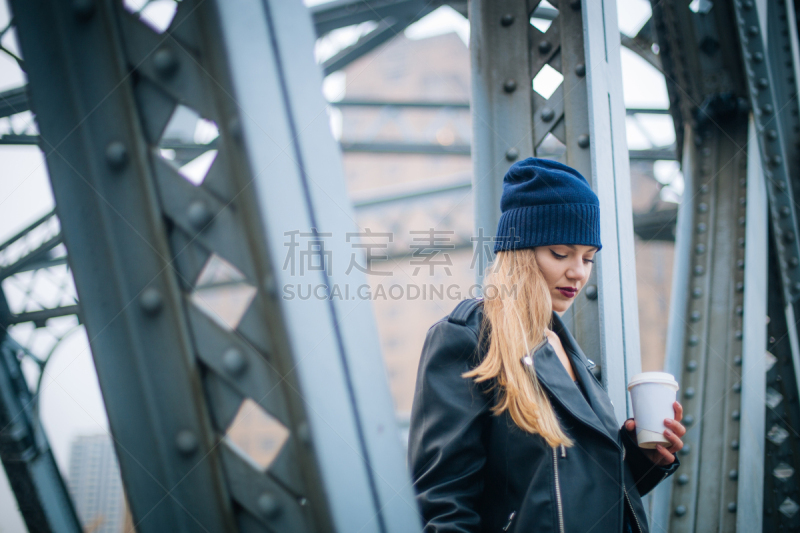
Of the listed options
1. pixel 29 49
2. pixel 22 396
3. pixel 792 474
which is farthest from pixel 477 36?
pixel 22 396

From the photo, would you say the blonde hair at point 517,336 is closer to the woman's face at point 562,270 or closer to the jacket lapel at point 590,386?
the woman's face at point 562,270

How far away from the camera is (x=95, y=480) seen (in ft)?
11.4

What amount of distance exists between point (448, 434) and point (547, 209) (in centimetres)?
60

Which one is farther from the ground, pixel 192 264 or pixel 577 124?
pixel 577 124

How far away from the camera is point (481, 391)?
3.68ft

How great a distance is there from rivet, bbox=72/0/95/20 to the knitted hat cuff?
0.98 m

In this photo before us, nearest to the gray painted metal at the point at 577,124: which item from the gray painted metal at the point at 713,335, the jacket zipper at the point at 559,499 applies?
the jacket zipper at the point at 559,499

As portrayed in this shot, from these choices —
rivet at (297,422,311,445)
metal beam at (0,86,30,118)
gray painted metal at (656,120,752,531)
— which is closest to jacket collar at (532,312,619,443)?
rivet at (297,422,311,445)

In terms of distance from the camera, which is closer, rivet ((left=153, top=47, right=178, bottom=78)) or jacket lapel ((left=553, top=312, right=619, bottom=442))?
rivet ((left=153, top=47, right=178, bottom=78))

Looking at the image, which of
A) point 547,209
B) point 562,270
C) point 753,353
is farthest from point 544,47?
point 753,353

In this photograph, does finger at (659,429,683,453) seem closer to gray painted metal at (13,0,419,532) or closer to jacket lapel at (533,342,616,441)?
jacket lapel at (533,342,616,441)

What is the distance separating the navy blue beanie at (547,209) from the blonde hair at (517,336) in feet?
0.16

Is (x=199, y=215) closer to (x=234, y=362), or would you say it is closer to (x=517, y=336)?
(x=234, y=362)

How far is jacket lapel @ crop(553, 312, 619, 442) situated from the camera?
4.05 feet
